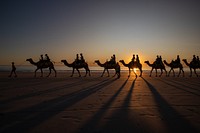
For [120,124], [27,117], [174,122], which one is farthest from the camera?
[27,117]

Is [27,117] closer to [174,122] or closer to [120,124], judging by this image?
[120,124]

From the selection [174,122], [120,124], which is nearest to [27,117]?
[120,124]

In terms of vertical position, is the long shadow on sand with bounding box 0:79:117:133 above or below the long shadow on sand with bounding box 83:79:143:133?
above

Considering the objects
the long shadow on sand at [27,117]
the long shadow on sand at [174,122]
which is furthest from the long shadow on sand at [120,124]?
the long shadow on sand at [27,117]

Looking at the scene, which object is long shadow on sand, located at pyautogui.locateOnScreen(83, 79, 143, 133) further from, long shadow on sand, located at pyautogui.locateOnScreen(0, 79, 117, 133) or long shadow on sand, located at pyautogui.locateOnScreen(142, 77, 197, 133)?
long shadow on sand, located at pyautogui.locateOnScreen(0, 79, 117, 133)

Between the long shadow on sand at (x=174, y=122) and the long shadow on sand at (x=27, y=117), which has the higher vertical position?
the long shadow on sand at (x=27, y=117)

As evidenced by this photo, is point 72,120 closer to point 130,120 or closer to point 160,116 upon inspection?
point 130,120

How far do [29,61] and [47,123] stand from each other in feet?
74.1

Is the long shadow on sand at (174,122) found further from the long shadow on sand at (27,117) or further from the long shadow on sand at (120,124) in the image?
the long shadow on sand at (27,117)

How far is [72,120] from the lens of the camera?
4770 millimetres

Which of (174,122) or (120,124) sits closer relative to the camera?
(120,124)

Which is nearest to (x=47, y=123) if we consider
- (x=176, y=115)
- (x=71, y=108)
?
(x=71, y=108)

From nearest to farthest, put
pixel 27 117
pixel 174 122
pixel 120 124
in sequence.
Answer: pixel 120 124 → pixel 174 122 → pixel 27 117

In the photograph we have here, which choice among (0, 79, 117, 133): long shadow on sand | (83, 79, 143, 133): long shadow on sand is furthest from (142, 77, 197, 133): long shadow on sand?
(0, 79, 117, 133): long shadow on sand
